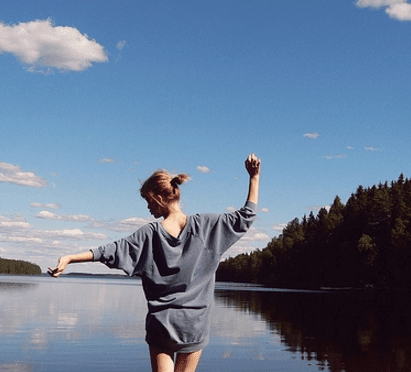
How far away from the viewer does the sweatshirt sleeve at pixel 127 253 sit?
10.4 feet

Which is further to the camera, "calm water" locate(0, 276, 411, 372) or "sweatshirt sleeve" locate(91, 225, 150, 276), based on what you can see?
"calm water" locate(0, 276, 411, 372)

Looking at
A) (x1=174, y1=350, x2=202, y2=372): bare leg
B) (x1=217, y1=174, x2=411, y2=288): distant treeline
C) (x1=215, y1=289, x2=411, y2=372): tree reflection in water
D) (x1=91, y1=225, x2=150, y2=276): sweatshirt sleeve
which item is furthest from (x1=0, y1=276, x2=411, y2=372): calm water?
(x1=217, y1=174, x2=411, y2=288): distant treeline

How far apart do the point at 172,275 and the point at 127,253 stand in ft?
0.87

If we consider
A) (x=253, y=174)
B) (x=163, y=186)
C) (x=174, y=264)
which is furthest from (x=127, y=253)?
(x=253, y=174)

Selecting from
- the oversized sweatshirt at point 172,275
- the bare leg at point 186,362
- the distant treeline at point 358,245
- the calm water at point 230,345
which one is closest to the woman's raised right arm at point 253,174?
the oversized sweatshirt at point 172,275

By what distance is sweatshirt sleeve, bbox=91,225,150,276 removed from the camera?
3172mm

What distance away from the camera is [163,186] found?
131 inches

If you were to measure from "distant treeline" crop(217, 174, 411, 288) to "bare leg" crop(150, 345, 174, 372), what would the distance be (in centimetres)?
7457

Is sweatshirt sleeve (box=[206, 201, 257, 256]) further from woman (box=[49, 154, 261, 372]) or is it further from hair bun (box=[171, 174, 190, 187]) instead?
hair bun (box=[171, 174, 190, 187])

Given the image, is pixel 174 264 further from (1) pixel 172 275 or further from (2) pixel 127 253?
(2) pixel 127 253

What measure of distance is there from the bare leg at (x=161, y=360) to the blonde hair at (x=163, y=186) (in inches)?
31.7

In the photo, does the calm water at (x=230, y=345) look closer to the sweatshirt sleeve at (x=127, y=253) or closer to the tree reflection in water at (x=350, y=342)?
the tree reflection in water at (x=350, y=342)

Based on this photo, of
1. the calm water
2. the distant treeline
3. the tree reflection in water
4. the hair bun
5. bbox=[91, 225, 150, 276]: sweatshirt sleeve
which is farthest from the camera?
the distant treeline

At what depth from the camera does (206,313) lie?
10.9 feet
